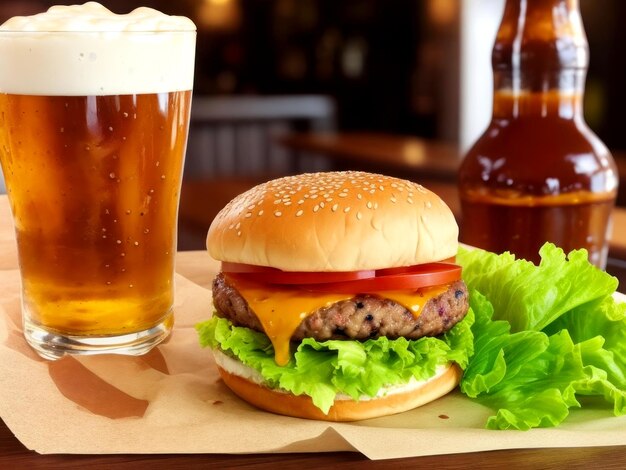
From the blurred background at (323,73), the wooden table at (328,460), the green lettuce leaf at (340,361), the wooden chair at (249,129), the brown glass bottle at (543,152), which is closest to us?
the wooden table at (328,460)

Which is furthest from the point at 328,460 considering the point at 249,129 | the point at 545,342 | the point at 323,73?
the point at 323,73

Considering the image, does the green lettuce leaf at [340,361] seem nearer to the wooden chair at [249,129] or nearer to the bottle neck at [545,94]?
the bottle neck at [545,94]

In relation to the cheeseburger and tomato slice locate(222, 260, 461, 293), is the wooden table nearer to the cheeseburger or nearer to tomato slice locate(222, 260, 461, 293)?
the cheeseburger

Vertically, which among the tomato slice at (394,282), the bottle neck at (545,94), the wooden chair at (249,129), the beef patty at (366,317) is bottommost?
the wooden chair at (249,129)

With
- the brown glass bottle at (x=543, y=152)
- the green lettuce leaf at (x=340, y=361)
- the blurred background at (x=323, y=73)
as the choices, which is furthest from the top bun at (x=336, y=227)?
the blurred background at (x=323, y=73)

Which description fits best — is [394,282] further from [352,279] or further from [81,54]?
[81,54]
